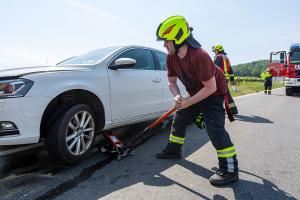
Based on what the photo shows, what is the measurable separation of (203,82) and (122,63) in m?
1.43

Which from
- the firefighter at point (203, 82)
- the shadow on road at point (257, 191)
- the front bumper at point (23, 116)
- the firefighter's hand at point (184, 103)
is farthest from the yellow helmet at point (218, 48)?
the front bumper at point (23, 116)

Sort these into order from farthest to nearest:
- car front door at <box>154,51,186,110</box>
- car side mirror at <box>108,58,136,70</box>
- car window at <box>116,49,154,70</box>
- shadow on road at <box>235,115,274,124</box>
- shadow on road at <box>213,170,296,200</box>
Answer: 1. shadow on road at <box>235,115,274,124</box>
2. car front door at <box>154,51,186,110</box>
3. car window at <box>116,49,154,70</box>
4. car side mirror at <box>108,58,136,70</box>
5. shadow on road at <box>213,170,296,200</box>

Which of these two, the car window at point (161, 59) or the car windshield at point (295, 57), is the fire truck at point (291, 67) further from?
the car window at point (161, 59)

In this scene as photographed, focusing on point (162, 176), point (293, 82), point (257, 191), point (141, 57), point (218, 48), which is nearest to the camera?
point (257, 191)

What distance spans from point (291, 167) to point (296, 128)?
256 centimetres

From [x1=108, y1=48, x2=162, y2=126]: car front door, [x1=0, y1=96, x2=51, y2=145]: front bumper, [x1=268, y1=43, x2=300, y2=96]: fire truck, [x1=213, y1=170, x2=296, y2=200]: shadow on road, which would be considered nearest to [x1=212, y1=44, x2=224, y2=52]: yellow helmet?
[x1=108, y1=48, x2=162, y2=126]: car front door

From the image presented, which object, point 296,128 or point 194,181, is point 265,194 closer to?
point 194,181

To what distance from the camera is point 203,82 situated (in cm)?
292

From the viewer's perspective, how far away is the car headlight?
2.97 metres

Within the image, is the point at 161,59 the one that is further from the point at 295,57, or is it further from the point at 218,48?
the point at 295,57

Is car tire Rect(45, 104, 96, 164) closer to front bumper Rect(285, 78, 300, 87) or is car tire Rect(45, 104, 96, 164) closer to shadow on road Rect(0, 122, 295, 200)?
shadow on road Rect(0, 122, 295, 200)

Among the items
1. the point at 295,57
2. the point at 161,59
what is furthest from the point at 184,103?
the point at 295,57

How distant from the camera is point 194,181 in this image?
309cm

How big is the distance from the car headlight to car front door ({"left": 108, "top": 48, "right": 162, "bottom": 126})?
1.26 m
